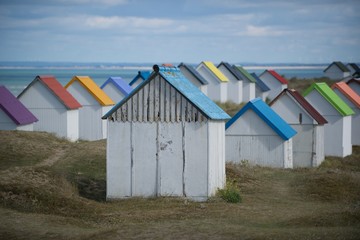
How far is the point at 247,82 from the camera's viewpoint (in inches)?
2990

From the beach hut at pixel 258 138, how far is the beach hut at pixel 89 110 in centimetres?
1189

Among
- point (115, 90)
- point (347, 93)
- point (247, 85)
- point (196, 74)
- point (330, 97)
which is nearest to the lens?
point (330, 97)

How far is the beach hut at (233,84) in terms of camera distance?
72500mm

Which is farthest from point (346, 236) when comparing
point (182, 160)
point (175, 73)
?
point (175, 73)

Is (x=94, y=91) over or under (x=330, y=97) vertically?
over

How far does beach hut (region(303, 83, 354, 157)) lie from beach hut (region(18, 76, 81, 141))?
46.3 ft

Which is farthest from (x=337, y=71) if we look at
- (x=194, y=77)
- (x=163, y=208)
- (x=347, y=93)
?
(x=163, y=208)

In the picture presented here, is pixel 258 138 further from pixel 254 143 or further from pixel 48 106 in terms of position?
pixel 48 106

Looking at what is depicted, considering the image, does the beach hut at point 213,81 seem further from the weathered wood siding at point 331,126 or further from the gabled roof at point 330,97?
the weathered wood siding at point 331,126

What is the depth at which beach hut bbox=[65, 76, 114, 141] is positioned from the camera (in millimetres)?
46312

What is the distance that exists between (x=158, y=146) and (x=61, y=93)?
1887 centimetres

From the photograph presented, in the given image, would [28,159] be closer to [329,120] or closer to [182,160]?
[182,160]

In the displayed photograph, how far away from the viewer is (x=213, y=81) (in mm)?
68250

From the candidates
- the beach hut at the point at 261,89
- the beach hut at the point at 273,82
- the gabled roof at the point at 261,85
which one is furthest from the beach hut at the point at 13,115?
the beach hut at the point at 273,82
